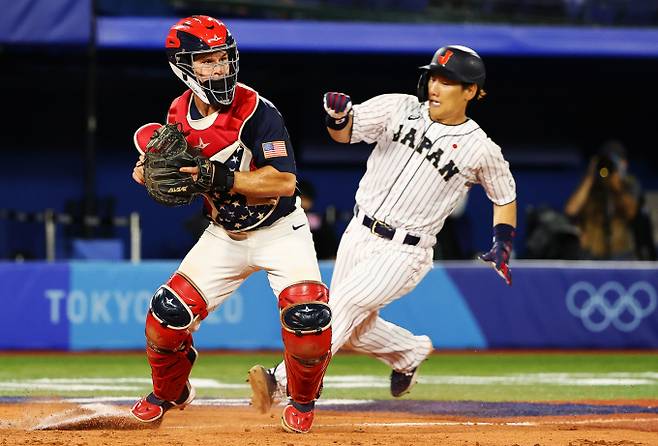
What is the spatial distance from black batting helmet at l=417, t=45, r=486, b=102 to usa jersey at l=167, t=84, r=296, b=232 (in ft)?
3.53

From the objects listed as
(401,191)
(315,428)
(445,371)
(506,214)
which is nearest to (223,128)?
(401,191)

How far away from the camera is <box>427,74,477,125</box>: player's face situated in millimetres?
6129

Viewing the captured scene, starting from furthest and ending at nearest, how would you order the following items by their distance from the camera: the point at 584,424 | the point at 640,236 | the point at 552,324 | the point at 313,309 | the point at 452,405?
1. the point at 640,236
2. the point at 552,324
3. the point at 452,405
4. the point at 584,424
5. the point at 313,309

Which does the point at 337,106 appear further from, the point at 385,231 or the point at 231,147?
the point at 231,147

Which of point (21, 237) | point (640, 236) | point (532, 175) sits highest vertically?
point (640, 236)

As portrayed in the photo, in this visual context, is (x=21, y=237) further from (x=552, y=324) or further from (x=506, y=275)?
(x=506, y=275)

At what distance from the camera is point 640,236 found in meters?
11.8

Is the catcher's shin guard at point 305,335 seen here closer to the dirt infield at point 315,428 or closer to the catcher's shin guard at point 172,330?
the dirt infield at point 315,428

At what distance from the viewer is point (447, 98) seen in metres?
6.14

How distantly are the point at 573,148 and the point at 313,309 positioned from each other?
10.5 meters

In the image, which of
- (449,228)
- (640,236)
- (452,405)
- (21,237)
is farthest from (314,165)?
(452,405)

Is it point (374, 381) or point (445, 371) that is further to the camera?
point (445, 371)

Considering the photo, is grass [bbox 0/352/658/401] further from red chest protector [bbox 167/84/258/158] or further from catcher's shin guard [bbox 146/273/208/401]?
red chest protector [bbox 167/84/258/158]

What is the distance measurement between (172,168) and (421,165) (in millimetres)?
1482
